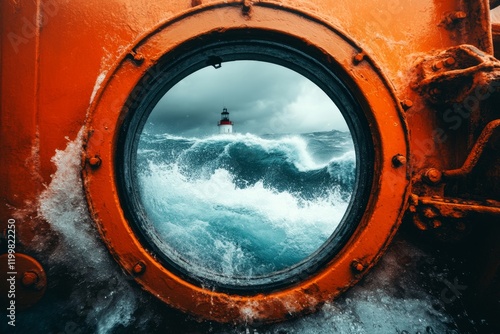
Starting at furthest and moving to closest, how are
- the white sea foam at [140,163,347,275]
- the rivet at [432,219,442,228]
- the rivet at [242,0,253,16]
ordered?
the white sea foam at [140,163,347,275], the rivet at [242,0,253,16], the rivet at [432,219,442,228]

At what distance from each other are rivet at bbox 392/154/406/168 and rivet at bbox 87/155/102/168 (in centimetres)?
148

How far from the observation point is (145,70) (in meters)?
1.21

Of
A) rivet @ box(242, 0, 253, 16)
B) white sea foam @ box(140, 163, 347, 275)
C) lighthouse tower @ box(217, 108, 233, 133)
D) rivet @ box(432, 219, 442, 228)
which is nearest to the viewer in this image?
rivet @ box(432, 219, 442, 228)

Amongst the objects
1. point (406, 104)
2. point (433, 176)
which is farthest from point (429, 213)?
point (406, 104)

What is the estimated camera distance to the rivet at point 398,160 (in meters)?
1.16

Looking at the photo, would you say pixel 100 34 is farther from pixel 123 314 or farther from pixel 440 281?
pixel 440 281

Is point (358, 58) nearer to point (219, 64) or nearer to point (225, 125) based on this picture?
point (219, 64)

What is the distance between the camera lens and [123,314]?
3.90 feet

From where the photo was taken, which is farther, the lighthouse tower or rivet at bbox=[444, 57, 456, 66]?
the lighthouse tower

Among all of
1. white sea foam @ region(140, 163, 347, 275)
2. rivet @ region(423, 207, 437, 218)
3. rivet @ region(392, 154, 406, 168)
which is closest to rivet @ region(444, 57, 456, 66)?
rivet @ region(392, 154, 406, 168)

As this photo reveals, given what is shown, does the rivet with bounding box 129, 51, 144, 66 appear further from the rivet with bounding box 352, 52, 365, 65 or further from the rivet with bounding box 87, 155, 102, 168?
the rivet with bounding box 352, 52, 365, 65

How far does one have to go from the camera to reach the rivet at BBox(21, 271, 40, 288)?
111cm

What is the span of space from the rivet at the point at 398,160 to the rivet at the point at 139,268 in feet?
4.45

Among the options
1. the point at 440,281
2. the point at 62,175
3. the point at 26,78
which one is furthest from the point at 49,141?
the point at 440,281
